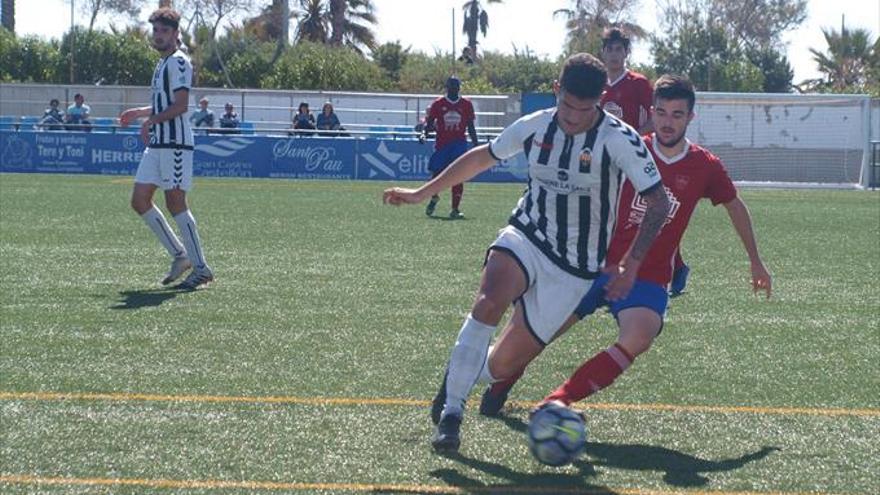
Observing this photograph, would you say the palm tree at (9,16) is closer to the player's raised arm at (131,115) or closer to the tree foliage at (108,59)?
the tree foliage at (108,59)

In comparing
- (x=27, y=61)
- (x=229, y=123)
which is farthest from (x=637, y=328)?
(x=27, y=61)

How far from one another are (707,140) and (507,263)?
2860cm

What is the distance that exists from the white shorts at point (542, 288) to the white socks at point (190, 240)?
17.2ft

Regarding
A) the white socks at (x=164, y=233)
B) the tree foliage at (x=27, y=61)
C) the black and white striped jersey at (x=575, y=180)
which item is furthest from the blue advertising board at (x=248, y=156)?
the black and white striped jersey at (x=575, y=180)

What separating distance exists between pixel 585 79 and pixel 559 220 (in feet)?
2.04

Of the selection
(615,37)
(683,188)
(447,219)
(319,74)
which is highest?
(319,74)

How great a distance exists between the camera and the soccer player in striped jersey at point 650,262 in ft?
19.3

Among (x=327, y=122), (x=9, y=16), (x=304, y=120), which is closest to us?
(x=304, y=120)

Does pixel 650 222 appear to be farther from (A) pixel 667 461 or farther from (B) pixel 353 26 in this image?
(B) pixel 353 26

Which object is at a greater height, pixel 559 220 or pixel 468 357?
pixel 559 220

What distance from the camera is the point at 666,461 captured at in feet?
A: 18.4

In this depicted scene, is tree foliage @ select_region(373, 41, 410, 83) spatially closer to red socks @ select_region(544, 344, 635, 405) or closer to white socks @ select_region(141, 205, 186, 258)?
white socks @ select_region(141, 205, 186, 258)

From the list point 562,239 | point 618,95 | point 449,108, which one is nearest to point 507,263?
point 562,239

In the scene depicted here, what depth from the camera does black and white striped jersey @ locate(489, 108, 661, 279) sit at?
5.77 m
